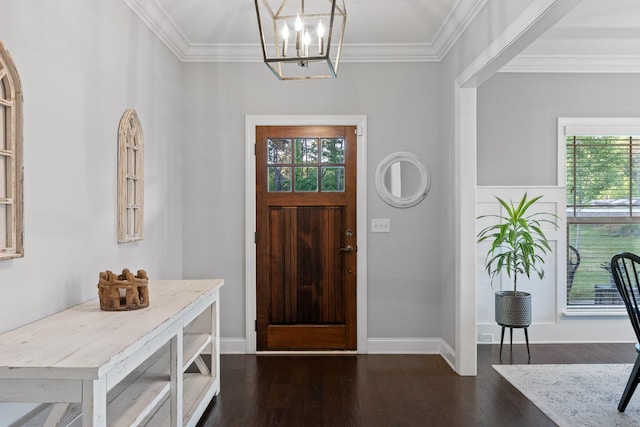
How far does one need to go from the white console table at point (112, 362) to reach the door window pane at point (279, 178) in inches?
54.0

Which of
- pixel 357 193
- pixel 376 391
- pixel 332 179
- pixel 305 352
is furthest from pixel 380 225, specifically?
pixel 376 391

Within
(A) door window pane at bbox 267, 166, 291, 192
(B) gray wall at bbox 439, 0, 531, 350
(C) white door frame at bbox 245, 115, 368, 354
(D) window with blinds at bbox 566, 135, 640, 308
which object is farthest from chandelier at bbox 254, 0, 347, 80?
(D) window with blinds at bbox 566, 135, 640, 308

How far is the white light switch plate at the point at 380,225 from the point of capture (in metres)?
4.32

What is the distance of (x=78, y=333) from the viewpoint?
74.4 inches

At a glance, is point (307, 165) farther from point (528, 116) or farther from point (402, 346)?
point (528, 116)

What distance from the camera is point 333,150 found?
434cm

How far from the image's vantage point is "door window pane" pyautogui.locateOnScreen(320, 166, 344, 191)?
432 cm

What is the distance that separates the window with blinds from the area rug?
3.03 ft

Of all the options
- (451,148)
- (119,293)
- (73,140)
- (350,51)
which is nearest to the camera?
(119,293)

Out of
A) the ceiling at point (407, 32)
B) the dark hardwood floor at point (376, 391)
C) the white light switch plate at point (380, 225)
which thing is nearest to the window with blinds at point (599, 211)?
the dark hardwood floor at point (376, 391)

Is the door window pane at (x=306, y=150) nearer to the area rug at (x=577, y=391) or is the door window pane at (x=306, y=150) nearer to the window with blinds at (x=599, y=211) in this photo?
the area rug at (x=577, y=391)

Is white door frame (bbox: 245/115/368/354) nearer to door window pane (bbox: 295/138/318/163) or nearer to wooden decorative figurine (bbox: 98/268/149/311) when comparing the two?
door window pane (bbox: 295/138/318/163)

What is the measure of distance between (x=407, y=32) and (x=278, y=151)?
144 centimetres

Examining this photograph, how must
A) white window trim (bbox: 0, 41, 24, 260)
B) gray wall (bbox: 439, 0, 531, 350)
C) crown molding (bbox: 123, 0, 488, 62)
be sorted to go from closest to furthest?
white window trim (bbox: 0, 41, 24, 260)
gray wall (bbox: 439, 0, 531, 350)
crown molding (bbox: 123, 0, 488, 62)
